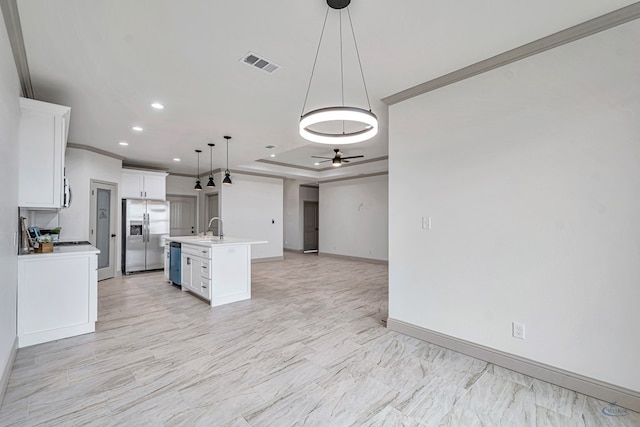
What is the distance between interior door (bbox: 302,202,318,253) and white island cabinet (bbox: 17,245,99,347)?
841 centimetres

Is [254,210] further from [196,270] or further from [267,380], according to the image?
[267,380]

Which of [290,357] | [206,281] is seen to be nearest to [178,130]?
[206,281]

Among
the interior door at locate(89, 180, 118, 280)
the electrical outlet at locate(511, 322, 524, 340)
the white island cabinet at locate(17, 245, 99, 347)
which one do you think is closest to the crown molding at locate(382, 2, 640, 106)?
the electrical outlet at locate(511, 322, 524, 340)

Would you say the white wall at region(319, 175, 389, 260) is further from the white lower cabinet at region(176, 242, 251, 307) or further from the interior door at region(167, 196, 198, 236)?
the white lower cabinet at region(176, 242, 251, 307)

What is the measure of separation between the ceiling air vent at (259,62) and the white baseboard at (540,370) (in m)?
3.14

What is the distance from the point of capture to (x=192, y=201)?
9.16m

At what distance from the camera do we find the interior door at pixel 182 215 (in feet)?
28.7

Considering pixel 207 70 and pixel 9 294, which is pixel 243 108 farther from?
pixel 9 294

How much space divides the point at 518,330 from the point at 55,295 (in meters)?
4.70

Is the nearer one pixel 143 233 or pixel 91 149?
pixel 91 149

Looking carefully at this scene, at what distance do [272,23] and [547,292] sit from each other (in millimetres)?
3116

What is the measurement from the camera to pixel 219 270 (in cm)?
437

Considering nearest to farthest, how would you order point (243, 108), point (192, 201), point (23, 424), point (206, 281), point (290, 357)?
point (23, 424) < point (290, 357) < point (243, 108) < point (206, 281) < point (192, 201)

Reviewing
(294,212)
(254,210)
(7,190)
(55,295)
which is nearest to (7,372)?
(55,295)
